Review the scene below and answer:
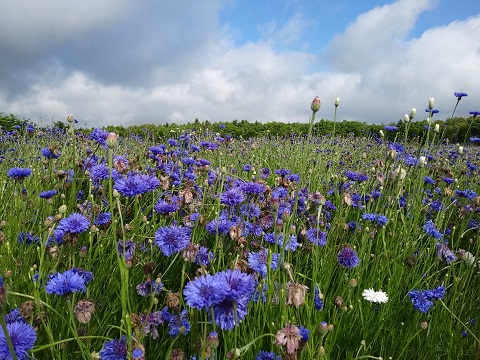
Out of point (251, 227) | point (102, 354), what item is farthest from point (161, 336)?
point (251, 227)

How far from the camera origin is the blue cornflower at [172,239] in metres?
1.86

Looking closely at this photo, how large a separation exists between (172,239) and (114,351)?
0.55m

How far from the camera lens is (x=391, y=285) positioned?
2445 mm

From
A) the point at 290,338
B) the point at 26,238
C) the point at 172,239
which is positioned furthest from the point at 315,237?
the point at 26,238

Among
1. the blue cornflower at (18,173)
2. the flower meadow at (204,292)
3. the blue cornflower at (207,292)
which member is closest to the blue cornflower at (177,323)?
the flower meadow at (204,292)

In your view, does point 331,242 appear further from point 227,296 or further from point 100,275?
point 227,296

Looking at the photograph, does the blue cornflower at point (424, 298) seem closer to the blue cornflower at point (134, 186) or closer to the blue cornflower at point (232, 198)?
the blue cornflower at point (232, 198)

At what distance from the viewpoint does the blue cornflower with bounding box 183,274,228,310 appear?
3.61 ft

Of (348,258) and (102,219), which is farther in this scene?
(102,219)

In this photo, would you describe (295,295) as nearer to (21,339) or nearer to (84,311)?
(84,311)

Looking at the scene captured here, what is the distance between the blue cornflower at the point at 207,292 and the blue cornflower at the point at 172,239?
0.69m

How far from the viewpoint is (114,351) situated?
1521 mm

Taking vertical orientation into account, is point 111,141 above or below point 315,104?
below

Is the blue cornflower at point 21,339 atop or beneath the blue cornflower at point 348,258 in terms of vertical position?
beneath
